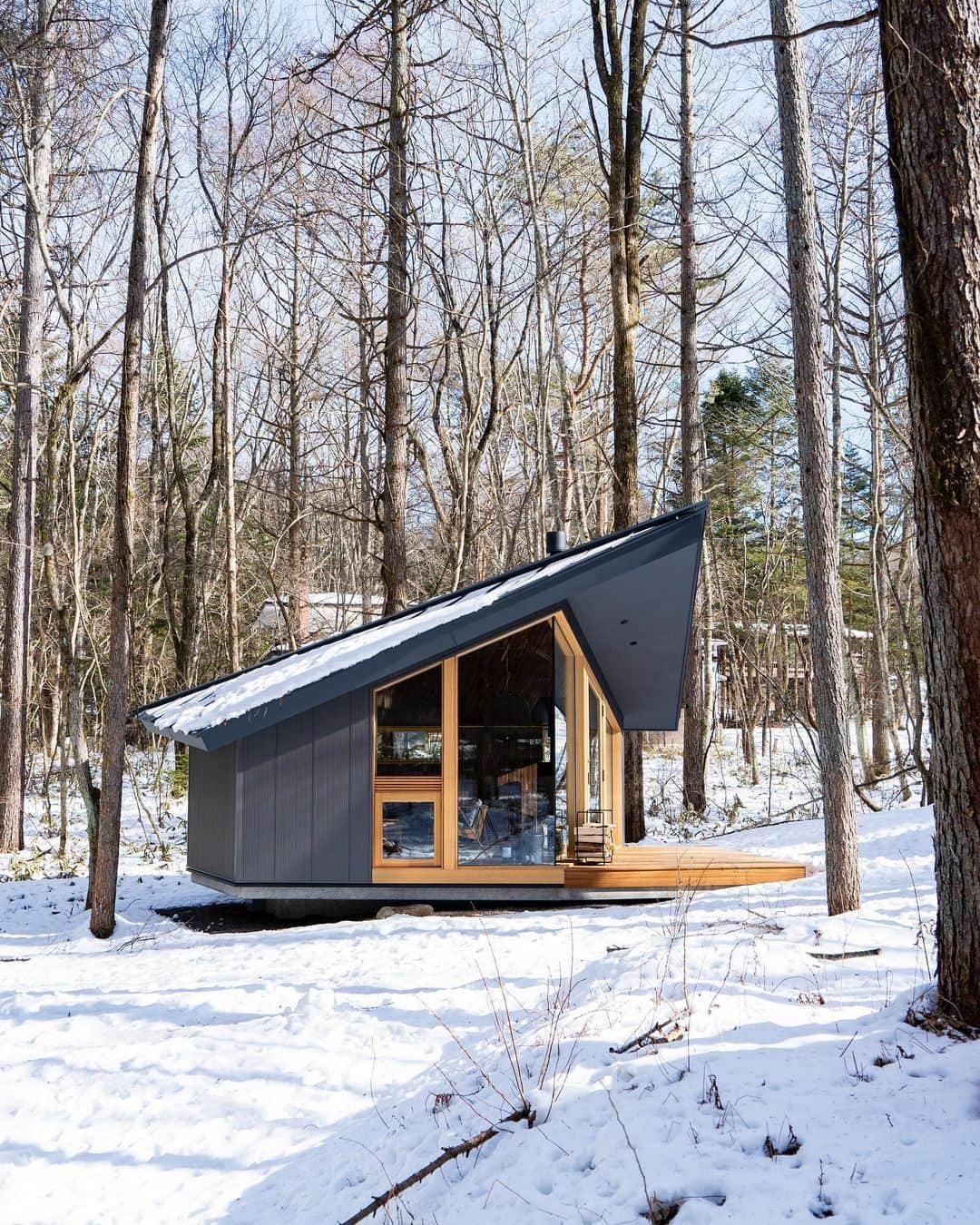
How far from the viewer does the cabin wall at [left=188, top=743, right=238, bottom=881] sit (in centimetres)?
799

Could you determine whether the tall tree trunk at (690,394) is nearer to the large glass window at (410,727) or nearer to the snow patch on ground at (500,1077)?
the large glass window at (410,727)

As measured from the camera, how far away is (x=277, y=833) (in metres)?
7.93

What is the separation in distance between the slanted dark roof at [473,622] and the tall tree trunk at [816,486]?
1.49 m

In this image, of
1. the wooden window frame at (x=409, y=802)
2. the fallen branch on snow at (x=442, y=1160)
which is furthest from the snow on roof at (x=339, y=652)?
the fallen branch on snow at (x=442, y=1160)

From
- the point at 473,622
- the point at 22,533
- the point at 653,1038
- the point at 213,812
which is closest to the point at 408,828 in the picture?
the point at 213,812

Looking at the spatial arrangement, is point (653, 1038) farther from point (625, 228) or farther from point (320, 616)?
point (320, 616)

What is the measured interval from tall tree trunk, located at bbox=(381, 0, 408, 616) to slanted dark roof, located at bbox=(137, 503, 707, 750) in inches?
76.7

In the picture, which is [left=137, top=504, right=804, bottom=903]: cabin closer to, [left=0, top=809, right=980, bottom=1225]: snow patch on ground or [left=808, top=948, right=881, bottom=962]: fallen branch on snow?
[left=0, top=809, right=980, bottom=1225]: snow patch on ground

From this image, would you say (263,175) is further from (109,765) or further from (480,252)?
(109,765)

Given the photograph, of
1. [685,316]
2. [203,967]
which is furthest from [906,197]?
[685,316]

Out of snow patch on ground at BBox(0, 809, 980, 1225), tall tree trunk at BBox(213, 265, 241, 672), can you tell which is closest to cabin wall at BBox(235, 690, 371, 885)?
snow patch on ground at BBox(0, 809, 980, 1225)

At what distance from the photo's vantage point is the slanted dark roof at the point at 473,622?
303 inches

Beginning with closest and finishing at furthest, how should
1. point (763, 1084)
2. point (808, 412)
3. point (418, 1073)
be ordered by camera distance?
point (763, 1084) < point (418, 1073) < point (808, 412)

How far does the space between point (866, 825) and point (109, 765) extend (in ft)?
24.6
